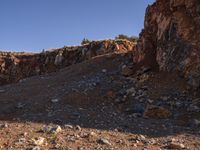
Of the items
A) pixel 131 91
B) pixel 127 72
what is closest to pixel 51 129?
pixel 131 91

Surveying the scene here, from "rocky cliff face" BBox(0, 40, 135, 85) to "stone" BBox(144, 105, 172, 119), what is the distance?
11882 mm

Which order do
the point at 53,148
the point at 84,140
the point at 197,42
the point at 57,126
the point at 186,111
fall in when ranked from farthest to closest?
the point at 197,42 → the point at 186,111 → the point at 57,126 → the point at 84,140 → the point at 53,148

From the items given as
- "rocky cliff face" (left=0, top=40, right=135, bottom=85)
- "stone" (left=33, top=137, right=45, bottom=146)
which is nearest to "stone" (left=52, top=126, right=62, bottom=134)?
"stone" (left=33, top=137, right=45, bottom=146)

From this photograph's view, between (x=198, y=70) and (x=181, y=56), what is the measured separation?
3.11 feet

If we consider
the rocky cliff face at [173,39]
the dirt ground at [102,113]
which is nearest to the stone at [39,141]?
the dirt ground at [102,113]

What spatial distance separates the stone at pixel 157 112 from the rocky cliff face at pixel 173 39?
1.46 m

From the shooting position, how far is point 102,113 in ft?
36.1

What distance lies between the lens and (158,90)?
12.1 m

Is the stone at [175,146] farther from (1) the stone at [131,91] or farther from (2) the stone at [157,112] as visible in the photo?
(1) the stone at [131,91]

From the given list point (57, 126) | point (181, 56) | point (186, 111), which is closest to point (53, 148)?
point (57, 126)

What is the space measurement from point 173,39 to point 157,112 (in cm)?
346

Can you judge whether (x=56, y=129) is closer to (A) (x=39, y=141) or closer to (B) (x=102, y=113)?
(A) (x=39, y=141)

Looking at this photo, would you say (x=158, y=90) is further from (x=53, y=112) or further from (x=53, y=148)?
(x=53, y=148)

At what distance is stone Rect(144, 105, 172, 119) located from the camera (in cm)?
1064
